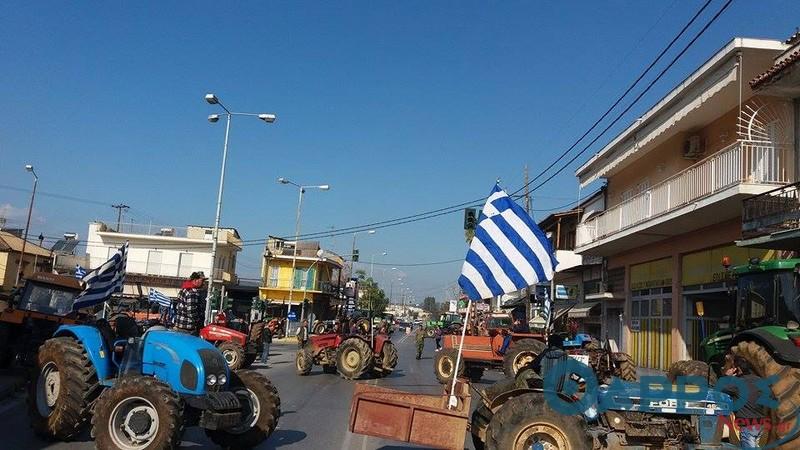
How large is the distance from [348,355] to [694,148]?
12.1 metres

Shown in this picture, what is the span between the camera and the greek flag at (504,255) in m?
7.51

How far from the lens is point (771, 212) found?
46.5 ft

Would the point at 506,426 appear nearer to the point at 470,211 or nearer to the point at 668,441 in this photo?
the point at 668,441

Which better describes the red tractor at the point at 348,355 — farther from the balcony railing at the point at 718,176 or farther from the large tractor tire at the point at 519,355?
the balcony railing at the point at 718,176

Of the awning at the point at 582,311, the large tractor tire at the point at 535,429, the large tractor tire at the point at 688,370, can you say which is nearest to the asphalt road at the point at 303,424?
the large tractor tire at the point at 535,429

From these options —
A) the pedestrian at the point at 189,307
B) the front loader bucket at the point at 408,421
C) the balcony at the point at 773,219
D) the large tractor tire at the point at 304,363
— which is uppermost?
the balcony at the point at 773,219

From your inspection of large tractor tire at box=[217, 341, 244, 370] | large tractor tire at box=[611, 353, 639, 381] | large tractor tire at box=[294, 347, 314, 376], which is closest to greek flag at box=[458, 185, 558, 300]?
large tractor tire at box=[611, 353, 639, 381]

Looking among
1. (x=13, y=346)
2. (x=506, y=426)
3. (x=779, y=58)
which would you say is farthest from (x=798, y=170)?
(x=13, y=346)

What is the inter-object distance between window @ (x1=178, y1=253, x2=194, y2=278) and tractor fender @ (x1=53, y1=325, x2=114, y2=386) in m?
52.1

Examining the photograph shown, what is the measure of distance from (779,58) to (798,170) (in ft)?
9.16

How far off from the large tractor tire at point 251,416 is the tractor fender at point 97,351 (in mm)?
1451

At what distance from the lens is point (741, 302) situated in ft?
31.7

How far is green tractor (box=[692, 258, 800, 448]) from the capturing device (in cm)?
698

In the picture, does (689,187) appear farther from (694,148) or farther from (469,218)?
(469,218)
